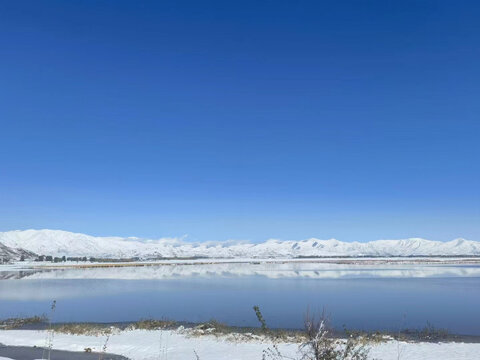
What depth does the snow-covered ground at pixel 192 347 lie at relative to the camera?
58.4 ft

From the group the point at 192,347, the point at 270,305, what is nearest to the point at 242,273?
the point at 270,305

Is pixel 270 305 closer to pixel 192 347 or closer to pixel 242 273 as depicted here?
pixel 192 347

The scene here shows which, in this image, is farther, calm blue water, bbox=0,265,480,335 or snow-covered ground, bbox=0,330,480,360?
calm blue water, bbox=0,265,480,335

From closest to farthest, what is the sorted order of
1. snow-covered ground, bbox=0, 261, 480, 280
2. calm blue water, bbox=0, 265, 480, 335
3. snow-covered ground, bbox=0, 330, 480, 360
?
snow-covered ground, bbox=0, 330, 480, 360, calm blue water, bbox=0, 265, 480, 335, snow-covered ground, bbox=0, 261, 480, 280

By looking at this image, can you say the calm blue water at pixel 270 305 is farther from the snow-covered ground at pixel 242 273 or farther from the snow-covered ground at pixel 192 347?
the snow-covered ground at pixel 242 273

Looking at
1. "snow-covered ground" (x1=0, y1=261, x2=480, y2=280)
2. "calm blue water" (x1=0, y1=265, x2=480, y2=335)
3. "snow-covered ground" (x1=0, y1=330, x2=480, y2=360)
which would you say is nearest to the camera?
"snow-covered ground" (x1=0, y1=330, x2=480, y2=360)

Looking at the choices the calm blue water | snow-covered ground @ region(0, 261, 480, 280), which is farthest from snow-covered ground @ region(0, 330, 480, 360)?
snow-covered ground @ region(0, 261, 480, 280)

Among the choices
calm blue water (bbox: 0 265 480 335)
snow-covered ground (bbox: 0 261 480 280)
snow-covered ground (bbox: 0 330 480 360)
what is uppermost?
snow-covered ground (bbox: 0 261 480 280)

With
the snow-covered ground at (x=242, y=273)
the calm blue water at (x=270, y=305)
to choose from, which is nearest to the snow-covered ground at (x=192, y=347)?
the calm blue water at (x=270, y=305)

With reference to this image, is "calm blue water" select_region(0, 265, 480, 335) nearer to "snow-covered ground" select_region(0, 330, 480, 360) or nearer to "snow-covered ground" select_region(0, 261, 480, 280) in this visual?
"snow-covered ground" select_region(0, 330, 480, 360)

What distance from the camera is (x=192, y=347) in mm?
19609

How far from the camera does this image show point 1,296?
138 ft

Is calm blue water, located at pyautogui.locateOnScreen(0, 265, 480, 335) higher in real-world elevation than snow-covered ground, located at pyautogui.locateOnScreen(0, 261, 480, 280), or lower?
lower

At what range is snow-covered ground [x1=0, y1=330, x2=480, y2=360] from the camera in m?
17.8
